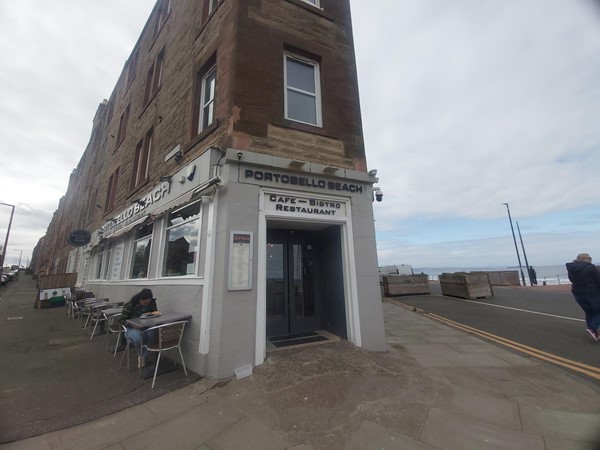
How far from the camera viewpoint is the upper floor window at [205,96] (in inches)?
298

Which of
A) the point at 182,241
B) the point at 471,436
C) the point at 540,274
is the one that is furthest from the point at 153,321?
the point at 540,274

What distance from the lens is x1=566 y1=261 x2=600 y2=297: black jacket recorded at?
6.55 meters

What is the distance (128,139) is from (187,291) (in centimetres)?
1141

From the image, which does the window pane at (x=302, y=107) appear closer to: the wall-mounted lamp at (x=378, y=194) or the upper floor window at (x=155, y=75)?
the wall-mounted lamp at (x=378, y=194)

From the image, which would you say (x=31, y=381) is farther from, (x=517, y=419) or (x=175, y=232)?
(x=517, y=419)

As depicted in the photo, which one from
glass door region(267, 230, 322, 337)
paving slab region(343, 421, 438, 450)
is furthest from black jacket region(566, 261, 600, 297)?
paving slab region(343, 421, 438, 450)

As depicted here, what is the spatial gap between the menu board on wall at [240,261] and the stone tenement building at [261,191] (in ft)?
0.06

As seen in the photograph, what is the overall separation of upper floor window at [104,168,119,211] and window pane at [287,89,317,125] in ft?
38.2

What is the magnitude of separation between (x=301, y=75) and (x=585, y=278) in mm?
8869

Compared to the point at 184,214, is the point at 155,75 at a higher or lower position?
higher

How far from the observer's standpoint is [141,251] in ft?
31.5

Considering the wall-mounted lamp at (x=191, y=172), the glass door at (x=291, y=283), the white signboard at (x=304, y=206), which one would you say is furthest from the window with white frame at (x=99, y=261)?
the white signboard at (x=304, y=206)

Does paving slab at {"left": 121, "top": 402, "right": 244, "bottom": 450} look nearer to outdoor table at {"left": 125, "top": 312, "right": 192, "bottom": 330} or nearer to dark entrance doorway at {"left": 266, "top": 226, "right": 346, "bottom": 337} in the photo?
outdoor table at {"left": 125, "top": 312, "right": 192, "bottom": 330}

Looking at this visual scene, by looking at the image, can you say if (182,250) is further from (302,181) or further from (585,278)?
(585,278)
